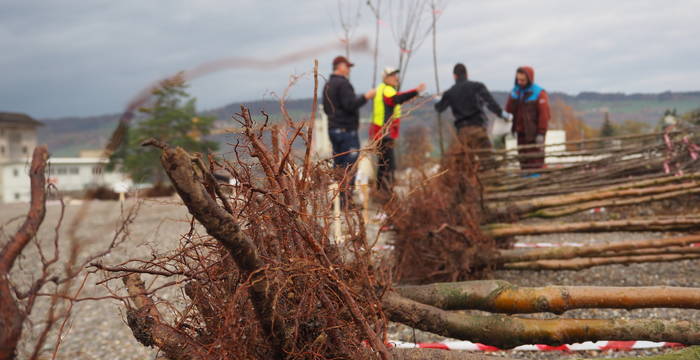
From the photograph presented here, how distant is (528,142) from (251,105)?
7.69 metres

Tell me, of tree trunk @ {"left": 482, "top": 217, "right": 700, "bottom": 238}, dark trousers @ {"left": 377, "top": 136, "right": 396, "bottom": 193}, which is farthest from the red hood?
tree trunk @ {"left": 482, "top": 217, "right": 700, "bottom": 238}

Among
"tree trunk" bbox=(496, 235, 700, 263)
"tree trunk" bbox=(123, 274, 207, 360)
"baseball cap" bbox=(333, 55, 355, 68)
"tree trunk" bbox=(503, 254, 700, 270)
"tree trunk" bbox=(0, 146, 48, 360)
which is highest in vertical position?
"baseball cap" bbox=(333, 55, 355, 68)

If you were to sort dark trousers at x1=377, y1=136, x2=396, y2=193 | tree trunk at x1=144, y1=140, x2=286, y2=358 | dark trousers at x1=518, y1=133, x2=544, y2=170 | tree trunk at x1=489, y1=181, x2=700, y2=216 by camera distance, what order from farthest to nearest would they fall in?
dark trousers at x1=518, y1=133, x2=544, y2=170 < tree trunk at x1=489, y1=181, x2=700, y2=216 < dark trousers at x1=377, y1=136, x2=396, y2=193 < tree trunk at x1=144, y1=140, x2=286, y2=358

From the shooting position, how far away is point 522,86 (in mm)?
8867

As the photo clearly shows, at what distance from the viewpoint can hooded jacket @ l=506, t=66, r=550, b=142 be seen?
8727mm

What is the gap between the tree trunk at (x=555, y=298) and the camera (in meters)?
2.76

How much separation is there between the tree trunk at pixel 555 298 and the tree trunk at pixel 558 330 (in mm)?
120

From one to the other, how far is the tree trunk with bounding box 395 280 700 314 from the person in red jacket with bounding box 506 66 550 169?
19.4ft

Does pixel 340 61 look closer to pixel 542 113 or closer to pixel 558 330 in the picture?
pixel 542 113

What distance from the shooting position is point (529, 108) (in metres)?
8.78

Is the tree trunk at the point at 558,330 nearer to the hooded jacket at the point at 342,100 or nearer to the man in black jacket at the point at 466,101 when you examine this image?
the hooded jacket at the point at 342,100

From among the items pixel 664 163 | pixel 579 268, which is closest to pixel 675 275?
pixel 579 268

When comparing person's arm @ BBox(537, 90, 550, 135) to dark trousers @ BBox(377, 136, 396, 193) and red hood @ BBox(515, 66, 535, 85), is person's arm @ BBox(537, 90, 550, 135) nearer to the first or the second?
red hood @ BBox(515, 66, 535, 85)

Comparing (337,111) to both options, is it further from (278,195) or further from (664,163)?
(278,195)
